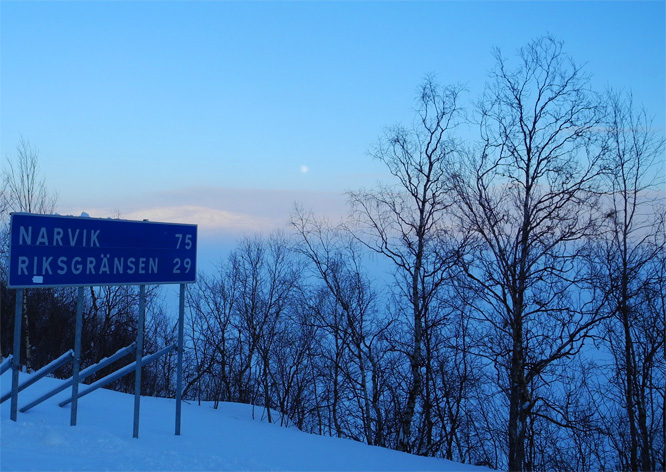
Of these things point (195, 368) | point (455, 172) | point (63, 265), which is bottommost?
point (195, 368)

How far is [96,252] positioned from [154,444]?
248 cm

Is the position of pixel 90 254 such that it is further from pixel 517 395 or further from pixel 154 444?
pixel 517 395

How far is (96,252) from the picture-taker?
260 inches

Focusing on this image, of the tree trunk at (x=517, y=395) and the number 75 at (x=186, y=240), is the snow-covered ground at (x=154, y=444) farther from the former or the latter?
the tree trunk at (x=517, y=395)

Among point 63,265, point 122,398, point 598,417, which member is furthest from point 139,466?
point 598,417

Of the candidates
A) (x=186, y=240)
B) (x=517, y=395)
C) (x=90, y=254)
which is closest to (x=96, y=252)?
(x=90, y=254)

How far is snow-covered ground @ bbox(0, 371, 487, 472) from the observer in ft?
15.5

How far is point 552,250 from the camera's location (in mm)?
12891

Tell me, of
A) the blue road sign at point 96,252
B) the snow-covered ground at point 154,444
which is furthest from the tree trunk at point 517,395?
the blue road sign at point 96,252

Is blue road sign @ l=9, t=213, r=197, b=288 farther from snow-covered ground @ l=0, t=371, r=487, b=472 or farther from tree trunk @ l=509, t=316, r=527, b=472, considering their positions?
tree trunk @ l=509, t=316, r=527, b=472

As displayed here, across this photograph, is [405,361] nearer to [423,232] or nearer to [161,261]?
[423,232]

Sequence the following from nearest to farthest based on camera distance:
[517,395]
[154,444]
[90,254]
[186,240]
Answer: [154,444]
[90,254]
[186,240]
[517,395]

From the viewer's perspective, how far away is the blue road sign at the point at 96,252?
5961 millimetres

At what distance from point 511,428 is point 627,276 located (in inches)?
194
